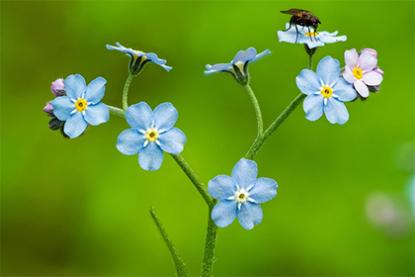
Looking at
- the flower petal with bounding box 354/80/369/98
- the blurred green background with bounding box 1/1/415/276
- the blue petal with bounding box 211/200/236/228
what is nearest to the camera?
the blue petal with bounding box 211/200/236/228

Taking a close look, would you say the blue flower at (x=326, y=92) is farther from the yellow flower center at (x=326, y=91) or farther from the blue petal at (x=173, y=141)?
the blue petal at (x=173, y=141)

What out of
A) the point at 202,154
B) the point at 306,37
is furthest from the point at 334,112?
the point at 202,154

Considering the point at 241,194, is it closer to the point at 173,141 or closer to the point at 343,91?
the point at 173,141

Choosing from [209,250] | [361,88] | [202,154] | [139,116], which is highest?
[202,154]

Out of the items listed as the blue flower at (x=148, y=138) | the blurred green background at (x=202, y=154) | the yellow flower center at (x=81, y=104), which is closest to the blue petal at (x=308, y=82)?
the blue flower at (x=148, y=138)

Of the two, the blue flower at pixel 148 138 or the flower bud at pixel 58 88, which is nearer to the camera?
the blue flower at pixel 148 138

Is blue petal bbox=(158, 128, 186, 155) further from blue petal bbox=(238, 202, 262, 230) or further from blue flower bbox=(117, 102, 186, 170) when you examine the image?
blue petal bbox=(238, 202, 262, 230)

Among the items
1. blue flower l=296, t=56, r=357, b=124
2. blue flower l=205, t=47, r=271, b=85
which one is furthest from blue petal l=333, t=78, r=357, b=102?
blue flower l=205, t=47, r=271, b=85
